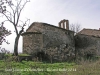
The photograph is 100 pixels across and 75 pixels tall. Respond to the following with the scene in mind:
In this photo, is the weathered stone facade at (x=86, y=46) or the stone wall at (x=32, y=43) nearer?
the stone wall at (x=32, y=43)

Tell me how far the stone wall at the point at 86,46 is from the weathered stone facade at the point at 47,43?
2509 mm

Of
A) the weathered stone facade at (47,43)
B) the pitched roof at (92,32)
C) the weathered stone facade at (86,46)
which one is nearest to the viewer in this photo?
the weathered stone facade at (47,43)

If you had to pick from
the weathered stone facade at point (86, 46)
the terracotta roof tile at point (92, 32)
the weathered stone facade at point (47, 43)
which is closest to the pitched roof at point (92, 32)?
the terracotta roof tile at point (92, 32)

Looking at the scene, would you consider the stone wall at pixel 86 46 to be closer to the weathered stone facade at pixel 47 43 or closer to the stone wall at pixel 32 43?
the weathered stone facade at pixel 47 43

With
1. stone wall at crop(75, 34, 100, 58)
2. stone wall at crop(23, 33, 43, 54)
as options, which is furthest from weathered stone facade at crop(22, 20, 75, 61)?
stone wall at crop(75, 34, 100, 58)

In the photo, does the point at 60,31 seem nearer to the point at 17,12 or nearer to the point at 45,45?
the point at 45,45

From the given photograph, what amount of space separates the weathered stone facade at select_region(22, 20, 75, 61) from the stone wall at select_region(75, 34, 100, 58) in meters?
2.51

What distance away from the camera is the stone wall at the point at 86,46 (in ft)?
103

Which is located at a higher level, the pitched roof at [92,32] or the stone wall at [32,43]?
the pitched roof at [92,32]

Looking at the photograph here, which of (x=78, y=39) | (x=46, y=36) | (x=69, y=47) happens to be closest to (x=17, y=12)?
(x=46, y=36)

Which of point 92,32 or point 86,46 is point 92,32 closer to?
point 92,32

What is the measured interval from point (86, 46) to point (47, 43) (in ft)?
29.0

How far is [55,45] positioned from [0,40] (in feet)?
54.6

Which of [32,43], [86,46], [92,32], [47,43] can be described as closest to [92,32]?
[92,32]
